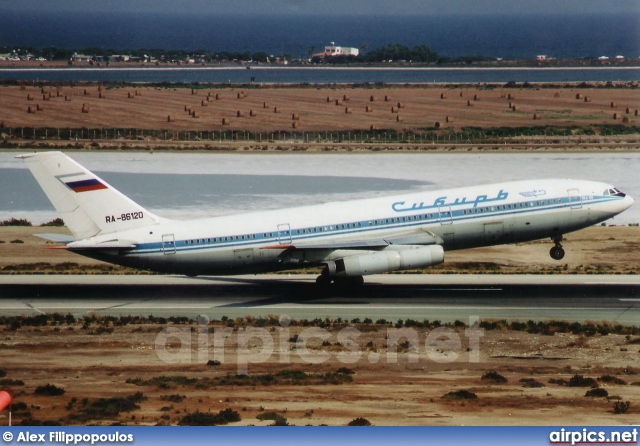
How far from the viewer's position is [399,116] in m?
162

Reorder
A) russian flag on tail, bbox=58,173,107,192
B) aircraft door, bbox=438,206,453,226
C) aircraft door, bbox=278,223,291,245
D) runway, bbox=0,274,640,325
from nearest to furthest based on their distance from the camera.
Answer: runway, bbox=0,274,640,325 < russian flag on tail, bbox=58,173,107,192 < aircraft door, bbox=278,223,291,245 < aircraft door, bbox=438,206,453,226

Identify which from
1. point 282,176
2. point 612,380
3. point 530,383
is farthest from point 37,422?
point 282,176

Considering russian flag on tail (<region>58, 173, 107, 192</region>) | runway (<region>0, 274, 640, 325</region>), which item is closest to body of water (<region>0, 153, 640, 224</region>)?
runway (<region>0, 274, 640, 325</region>)

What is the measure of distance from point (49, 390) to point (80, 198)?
2104cm

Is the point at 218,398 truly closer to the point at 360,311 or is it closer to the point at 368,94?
the point at 360,311

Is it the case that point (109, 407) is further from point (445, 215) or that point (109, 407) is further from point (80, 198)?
point (445, 215)

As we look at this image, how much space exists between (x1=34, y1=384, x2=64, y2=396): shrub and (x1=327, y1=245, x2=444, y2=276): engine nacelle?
76.2 feet

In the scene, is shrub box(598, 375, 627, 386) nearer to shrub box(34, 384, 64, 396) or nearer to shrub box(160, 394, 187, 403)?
shrub box(160, 394, 187, 403)

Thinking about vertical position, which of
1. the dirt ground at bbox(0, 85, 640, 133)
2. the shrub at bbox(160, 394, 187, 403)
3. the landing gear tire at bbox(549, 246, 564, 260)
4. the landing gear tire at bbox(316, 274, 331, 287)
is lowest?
the shrub at bbox(160, 394, 187, 403)

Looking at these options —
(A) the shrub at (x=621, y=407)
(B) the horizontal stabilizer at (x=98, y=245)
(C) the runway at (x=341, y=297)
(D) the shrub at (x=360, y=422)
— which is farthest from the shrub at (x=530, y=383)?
(B) the horizontal stabilizer at (x=98, y=245)

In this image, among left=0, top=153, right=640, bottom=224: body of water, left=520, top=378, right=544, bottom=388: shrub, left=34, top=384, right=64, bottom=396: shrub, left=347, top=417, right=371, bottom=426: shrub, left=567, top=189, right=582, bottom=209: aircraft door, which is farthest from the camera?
left=0, top=153, right=640, bottom=224: body of water

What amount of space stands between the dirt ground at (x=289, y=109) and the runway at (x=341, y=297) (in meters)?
74.1

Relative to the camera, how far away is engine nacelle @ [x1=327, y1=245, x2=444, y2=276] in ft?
201

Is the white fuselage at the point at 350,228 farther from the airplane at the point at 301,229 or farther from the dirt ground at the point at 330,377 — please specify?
the dirt ground at the point at 330,377
